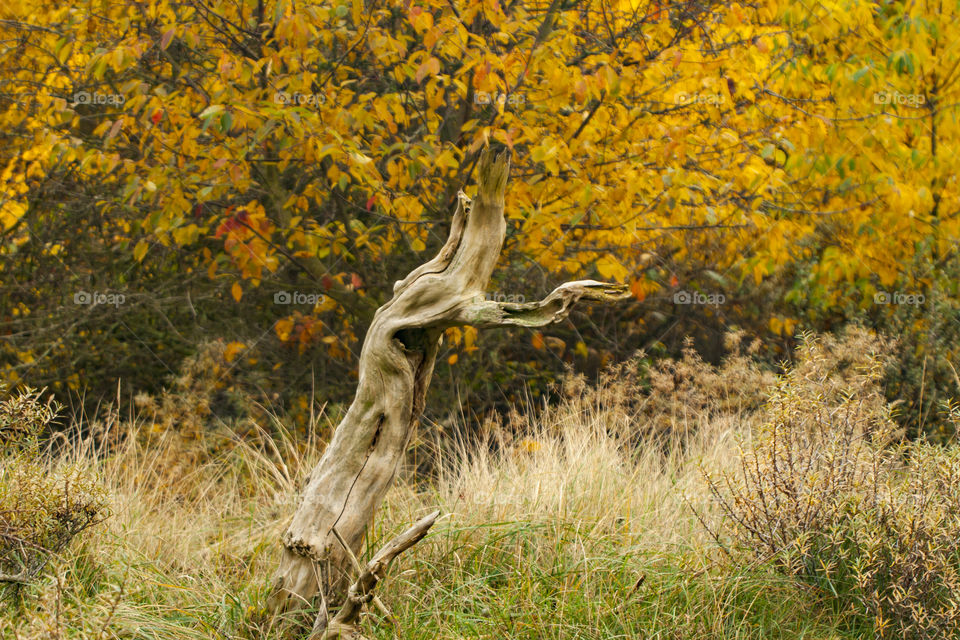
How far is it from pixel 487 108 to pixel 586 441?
289 centimetres

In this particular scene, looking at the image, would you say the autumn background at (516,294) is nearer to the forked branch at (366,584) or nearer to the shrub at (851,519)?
the shrub at (851,519)

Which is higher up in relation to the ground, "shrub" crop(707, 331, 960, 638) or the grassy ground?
"shrub" crop(707, 331, 960, 638)

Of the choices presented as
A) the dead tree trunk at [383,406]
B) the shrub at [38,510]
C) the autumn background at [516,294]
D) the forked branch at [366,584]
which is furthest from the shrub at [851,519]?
the shrub at [38,510]

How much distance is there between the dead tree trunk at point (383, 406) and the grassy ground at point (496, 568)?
0.26 meters

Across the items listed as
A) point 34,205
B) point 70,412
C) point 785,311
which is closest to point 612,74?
point 785,311

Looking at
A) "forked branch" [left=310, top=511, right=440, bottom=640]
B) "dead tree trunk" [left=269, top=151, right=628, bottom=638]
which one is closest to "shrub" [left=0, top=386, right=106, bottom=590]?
"dead tree trunk" [left=269, top=151, right=628, bottom=638]

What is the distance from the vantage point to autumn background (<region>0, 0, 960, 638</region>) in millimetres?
3660

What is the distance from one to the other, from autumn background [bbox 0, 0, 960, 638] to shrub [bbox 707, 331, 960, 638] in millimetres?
25

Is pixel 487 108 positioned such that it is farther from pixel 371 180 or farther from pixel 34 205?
pixel 34 205

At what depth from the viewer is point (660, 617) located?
11.5 ft

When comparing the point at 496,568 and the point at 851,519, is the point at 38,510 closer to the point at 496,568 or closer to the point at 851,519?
the point at 496,568

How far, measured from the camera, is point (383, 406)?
344 cm

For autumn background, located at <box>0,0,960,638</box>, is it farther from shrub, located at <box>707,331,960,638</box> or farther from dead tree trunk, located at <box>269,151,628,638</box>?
dead tree trunk, located at <box>269,151,628,638</box>

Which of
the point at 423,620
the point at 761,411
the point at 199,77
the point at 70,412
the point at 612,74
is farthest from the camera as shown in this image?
the point at 70,412
